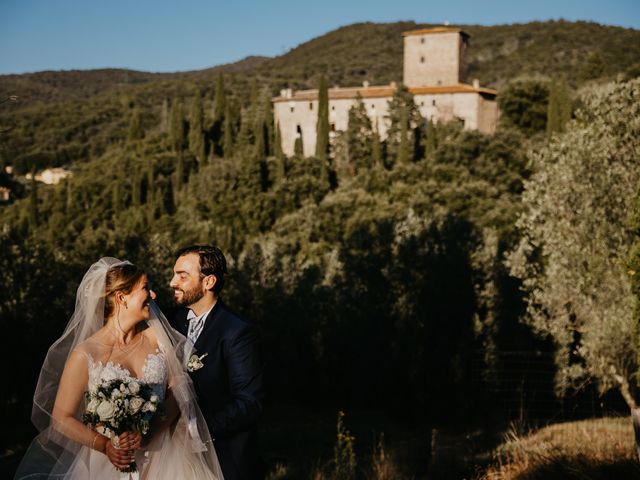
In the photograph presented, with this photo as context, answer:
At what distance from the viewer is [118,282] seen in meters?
3.10

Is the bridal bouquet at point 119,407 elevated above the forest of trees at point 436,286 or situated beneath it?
elevated above

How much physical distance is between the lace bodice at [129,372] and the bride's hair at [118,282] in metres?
0.26

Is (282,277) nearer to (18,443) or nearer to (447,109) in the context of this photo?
(18,443)

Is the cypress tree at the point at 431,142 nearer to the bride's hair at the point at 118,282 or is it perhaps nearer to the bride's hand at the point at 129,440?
the bride's hair at the point at 118,282

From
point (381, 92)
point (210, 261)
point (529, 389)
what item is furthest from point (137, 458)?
point (381, 92)

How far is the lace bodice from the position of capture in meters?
2.97

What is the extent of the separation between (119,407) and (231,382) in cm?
56

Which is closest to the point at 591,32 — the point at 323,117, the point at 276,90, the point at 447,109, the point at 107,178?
the point at 276,90

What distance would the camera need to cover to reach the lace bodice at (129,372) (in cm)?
297

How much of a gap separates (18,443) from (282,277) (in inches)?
382

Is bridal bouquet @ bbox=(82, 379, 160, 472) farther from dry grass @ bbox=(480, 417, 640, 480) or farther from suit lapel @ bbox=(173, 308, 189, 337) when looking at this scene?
dry grass @ bbox=(480, 417, 640, 480)

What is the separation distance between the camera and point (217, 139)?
181 ft

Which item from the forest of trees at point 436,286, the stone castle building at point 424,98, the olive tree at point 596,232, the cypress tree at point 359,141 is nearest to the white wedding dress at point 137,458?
the forest of trees at point 436,286

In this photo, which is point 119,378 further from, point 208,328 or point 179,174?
point 179,174
